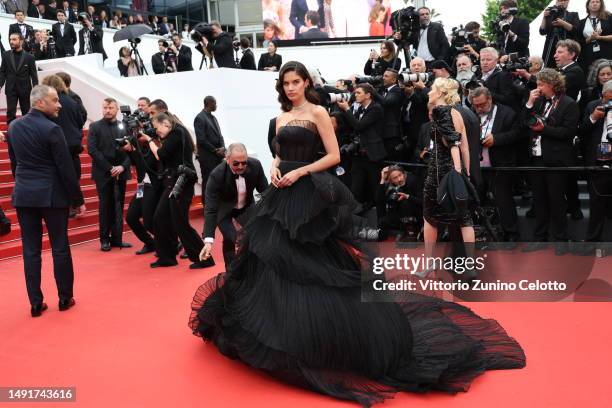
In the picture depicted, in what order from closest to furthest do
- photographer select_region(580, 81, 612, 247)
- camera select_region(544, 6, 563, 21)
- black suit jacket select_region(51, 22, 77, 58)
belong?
photographer select_region(580, 81, 612, 247) → camera select_region(544, 6, 563, 21) → black suit jacket select_region(51, 22, 77, 58)

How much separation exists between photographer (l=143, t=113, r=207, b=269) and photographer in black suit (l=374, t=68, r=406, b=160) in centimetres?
240

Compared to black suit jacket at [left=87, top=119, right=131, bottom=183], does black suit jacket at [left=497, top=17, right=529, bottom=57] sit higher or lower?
higher

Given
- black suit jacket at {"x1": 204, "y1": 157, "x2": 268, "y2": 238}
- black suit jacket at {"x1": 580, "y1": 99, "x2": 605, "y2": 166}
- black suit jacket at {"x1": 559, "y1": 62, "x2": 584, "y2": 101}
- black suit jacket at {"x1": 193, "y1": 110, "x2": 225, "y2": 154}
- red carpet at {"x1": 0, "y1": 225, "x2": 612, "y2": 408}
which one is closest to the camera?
red carpet at {"x1": 0, "y1": 225, "x2": 612, "y2": 408}

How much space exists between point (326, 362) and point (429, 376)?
57 cm

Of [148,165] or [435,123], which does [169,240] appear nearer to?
[148,165]

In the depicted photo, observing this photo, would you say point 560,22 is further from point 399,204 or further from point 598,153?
point 399,204

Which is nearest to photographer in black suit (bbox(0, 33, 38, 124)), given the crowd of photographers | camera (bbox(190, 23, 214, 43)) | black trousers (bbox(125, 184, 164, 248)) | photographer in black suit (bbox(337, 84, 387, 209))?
camera (bbox(190, 23, 214, 43))

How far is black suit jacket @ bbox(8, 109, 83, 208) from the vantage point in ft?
16.0

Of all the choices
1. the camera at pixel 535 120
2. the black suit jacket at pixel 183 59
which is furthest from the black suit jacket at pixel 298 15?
the camera at pixel 535 120

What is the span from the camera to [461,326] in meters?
4.06

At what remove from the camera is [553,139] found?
606 cm

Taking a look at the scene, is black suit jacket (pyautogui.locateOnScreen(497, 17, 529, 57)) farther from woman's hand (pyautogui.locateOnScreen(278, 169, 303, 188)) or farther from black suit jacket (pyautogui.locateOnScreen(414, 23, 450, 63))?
woman's hand (pyautogui.locateOnScreen(278, 169, 303, 188))

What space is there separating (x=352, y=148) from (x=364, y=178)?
0.43 metres

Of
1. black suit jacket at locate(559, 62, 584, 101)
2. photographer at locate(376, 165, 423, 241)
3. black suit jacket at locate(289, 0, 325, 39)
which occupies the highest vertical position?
black suit jacket at locate(289, 0, 325, 39)
